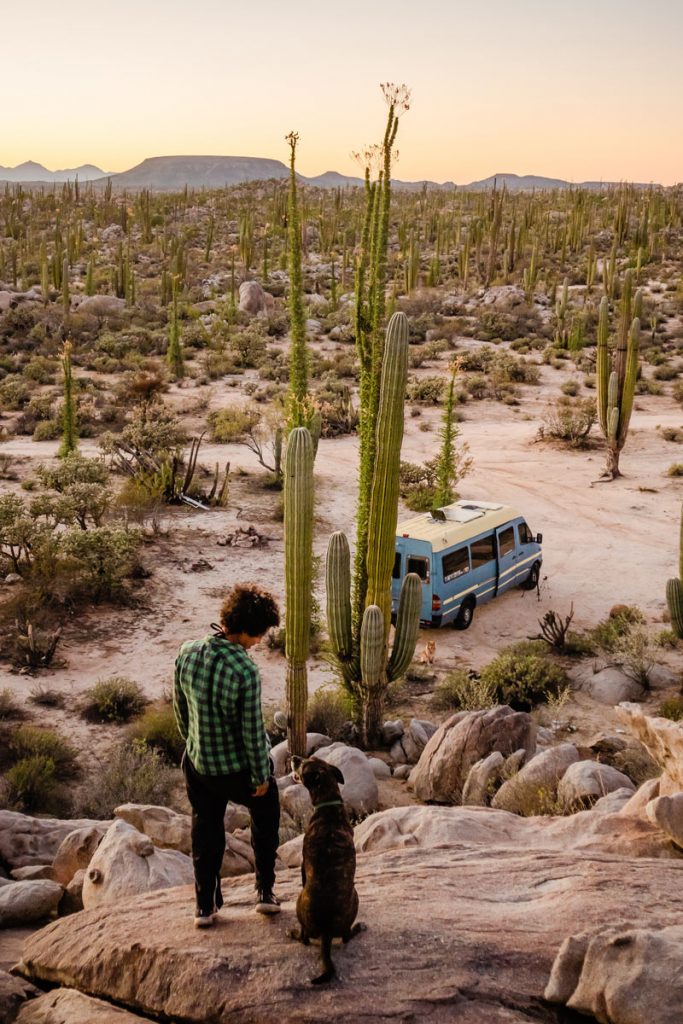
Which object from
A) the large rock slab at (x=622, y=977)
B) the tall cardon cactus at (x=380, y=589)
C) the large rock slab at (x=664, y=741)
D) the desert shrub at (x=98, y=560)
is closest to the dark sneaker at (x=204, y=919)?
the large rock slab at (x=622, y=977)

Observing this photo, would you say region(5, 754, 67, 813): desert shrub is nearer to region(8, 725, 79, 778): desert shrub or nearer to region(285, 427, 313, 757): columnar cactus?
region(8, 725, 79, 778): desert shrub

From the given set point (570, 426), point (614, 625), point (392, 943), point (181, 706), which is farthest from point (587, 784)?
point (570, 426)

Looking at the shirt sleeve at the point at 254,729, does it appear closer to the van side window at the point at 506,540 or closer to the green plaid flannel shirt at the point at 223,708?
the green plaid flannel shirt at the point at 223,708

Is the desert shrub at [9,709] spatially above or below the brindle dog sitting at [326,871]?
below

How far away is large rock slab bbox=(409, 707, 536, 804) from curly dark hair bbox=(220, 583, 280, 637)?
15.0ft

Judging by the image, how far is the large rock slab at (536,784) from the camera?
6684 millimetres

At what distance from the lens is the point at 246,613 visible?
3.76 m

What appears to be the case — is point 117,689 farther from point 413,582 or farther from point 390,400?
point 390,400

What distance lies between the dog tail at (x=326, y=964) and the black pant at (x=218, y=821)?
0.64 meters

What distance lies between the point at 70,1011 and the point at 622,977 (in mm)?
1959

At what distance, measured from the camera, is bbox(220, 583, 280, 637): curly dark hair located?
3758 mm

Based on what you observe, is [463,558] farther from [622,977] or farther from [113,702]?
[622,977]

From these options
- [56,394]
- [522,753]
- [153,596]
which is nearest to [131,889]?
[522,753]

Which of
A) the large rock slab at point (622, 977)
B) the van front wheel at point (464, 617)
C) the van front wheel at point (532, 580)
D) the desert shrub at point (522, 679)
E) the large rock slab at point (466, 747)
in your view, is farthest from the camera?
the van front wheel at point (532, 580)
